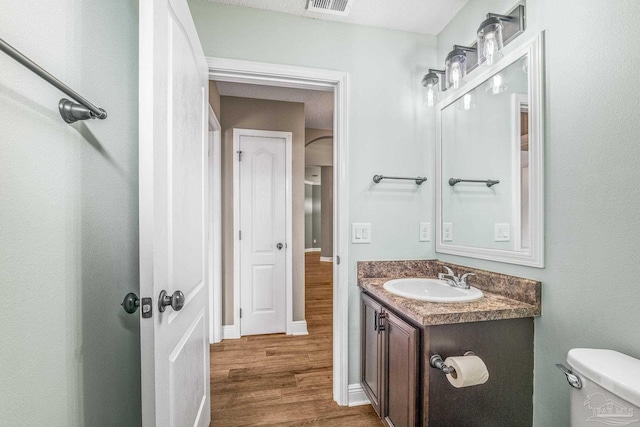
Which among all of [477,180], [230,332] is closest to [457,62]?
[477,180]

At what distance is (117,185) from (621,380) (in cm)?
164

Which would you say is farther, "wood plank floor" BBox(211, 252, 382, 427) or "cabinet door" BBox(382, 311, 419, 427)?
"wood plank floor" BBox(211, 252, 382, 427)

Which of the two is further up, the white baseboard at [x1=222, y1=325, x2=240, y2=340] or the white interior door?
the white interior door

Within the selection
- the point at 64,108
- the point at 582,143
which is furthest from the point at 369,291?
the point at 64,108

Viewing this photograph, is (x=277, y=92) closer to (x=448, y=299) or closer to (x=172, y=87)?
(x=172, y=87)

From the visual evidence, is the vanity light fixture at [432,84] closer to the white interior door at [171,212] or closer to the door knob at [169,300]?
the white interior door at [171,212]

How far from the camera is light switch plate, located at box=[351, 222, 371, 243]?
188cm

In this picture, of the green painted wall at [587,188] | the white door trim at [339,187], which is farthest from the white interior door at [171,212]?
the green painted wall at [587,188]

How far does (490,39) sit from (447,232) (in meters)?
1.10

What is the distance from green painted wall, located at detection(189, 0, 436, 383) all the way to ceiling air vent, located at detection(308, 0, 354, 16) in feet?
0.34

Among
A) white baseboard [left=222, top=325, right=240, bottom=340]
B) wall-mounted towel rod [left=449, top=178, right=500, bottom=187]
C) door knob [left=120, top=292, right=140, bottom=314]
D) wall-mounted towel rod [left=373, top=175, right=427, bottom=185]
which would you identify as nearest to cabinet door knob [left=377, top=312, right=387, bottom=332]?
wall-mounted towel rod [left=373, top=175, right=427, bottom=185]

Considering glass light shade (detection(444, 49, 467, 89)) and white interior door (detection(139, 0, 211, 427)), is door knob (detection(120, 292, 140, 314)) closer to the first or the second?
white interior door (detection(139, 0, 211, 427))

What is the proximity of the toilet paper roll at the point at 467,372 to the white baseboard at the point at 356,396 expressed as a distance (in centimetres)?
97

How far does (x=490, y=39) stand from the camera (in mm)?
1412
